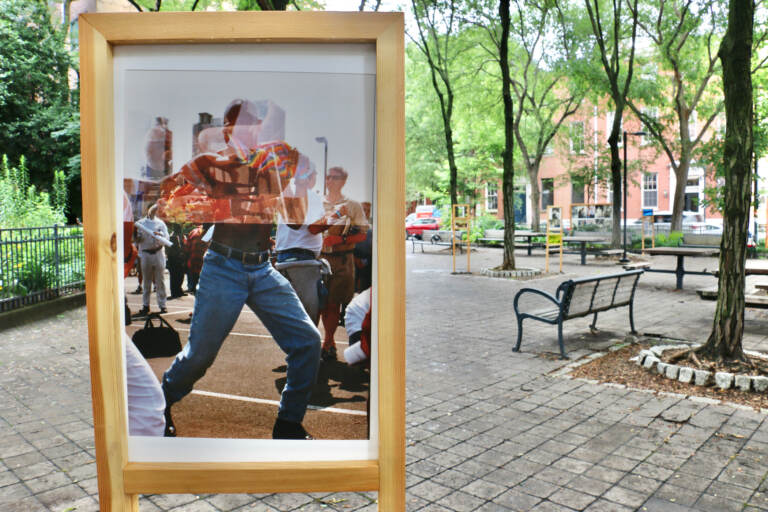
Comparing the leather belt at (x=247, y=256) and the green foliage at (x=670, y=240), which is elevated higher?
the leather belt at (x=247, y=256)

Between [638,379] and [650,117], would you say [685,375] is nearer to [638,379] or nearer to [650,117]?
[638,379]

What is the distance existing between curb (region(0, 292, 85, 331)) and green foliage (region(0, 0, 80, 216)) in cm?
1486

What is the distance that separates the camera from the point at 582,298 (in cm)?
752

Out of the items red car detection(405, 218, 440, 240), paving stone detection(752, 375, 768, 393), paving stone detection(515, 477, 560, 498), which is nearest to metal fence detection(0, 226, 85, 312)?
paving stone detection(515, 477, 560, 498)

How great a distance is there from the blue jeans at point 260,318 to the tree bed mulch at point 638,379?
4.56 meters

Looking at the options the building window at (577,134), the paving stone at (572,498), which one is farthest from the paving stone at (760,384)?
the building window at (577,134)

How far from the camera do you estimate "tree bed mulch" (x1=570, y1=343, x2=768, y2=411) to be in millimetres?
5438

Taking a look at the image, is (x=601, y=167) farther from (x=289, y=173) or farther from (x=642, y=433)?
(x=289, y=173)

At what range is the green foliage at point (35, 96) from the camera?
964 inches

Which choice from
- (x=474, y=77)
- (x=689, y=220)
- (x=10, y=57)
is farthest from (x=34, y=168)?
(x=689, y=220)

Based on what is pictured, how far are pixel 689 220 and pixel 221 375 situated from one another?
4174 centimetres

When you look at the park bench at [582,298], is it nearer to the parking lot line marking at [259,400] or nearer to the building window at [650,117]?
the parking lot line marking at [259,400]

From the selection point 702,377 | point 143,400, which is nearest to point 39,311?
point 143,400

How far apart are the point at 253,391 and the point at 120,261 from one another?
62cm
